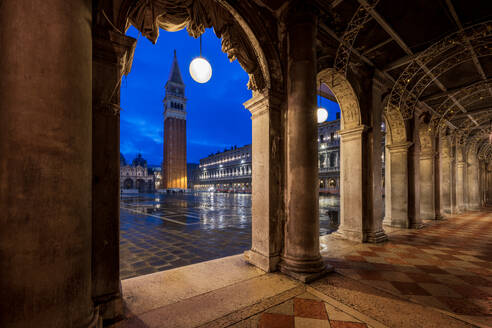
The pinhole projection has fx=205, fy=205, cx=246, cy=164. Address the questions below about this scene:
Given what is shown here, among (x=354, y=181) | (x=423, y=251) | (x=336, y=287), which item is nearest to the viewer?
(x=336, y=287)

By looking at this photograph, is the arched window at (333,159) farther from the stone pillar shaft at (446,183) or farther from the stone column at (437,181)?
the stone column at (437,181)

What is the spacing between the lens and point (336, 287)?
2.97 metres

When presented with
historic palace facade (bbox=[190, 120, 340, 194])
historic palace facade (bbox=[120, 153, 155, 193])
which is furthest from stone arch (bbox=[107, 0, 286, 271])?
historic palace facade (bbox=[120, 153, 155, 193])

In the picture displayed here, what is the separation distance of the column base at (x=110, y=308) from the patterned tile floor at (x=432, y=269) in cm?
328

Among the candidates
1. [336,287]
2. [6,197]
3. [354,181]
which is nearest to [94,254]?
[6,197]

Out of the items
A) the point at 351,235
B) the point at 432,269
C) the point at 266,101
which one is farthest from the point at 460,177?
the point at 266,101

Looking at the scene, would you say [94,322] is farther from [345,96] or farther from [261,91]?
[345,96]

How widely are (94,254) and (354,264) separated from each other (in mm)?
4123

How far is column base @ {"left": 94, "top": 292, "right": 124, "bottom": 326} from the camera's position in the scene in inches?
86.5

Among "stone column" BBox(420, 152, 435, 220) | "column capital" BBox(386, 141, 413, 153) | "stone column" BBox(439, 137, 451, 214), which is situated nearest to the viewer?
"column capital" BBox(386, 141, 413, 153)

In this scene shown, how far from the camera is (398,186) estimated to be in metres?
7.27

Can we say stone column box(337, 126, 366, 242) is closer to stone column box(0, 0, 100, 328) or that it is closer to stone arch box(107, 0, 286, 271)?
stone arch box(107, 0, 286, 271)

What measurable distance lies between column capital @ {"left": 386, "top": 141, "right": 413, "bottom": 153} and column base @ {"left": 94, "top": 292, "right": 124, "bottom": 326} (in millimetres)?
8856

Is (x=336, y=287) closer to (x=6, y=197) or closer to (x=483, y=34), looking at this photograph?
(x=6, y=197)
